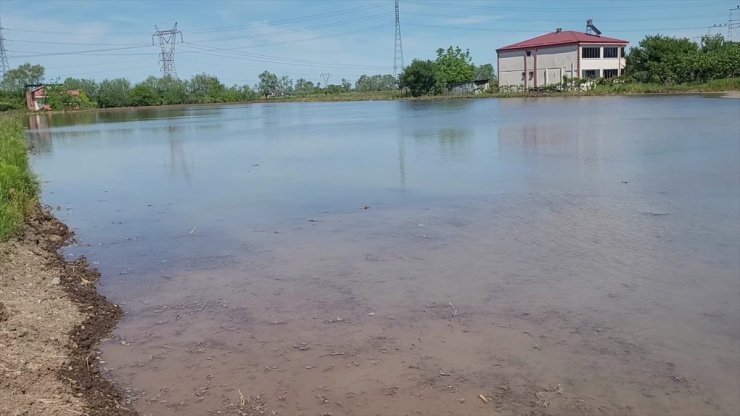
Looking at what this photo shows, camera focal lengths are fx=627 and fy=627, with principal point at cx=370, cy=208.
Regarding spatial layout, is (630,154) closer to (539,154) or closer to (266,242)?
(539,154)

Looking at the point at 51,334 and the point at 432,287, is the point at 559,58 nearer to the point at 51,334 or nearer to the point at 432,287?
the point at 432,287

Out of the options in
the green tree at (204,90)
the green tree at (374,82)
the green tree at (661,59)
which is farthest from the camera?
the green tree at (374,82)

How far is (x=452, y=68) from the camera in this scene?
232 feet

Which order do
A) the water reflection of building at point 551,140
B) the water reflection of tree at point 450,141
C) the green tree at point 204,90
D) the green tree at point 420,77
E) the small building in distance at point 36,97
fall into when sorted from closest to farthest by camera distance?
the water reflection of building at point 551,140, the water reflection of tree at point 450,141, the green tree at point 420,77, the small building in distance at point 36,97, the green tree at point 204,90

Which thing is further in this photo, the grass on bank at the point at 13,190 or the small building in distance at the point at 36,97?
the small building in distance at the point at 36,97

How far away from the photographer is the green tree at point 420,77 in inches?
2638

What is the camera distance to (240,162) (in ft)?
56.8

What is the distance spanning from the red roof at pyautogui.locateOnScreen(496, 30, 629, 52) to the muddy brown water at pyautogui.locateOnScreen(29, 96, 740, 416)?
1764 inches

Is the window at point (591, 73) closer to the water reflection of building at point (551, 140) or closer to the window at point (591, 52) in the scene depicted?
the window at point (591, 52)

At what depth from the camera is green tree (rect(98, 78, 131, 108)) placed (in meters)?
82.2

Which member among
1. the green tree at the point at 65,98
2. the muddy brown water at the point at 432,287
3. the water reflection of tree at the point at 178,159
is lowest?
the muddy brown water at the point at 432,287

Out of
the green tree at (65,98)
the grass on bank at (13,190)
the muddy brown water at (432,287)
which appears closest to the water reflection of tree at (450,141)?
the muddy brown water at (432,287)

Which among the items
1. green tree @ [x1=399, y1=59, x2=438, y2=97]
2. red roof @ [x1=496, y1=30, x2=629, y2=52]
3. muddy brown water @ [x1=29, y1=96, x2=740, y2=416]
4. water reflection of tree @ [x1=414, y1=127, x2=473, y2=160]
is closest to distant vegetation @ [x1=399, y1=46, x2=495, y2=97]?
green tree @ [x1=399, y1=59, x2=438, y2=97]

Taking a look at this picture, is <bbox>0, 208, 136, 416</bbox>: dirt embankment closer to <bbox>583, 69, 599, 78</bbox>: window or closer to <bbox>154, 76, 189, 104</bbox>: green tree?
<bbox>583, 69, 599, 78</bbox>: window
